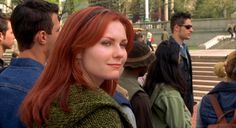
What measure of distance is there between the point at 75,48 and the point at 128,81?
4.82ft

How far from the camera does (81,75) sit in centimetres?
167

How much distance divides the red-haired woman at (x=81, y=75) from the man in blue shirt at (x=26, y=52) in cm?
26

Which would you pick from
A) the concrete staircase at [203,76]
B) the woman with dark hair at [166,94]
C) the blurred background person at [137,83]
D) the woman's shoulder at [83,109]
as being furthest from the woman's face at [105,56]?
the concrete staircase at [203,76]

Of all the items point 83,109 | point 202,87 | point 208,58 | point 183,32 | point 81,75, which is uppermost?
point 81,75

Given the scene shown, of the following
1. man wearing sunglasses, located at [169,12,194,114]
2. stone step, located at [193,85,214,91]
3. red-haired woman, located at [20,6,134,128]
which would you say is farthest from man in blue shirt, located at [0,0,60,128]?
stone step, located at [193,85,214,91]

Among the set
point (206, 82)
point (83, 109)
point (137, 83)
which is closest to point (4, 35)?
point (137, 83)

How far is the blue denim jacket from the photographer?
78.0 inches

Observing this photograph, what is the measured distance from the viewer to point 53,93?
1656 mm

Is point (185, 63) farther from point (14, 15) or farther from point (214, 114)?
point (14, 15)

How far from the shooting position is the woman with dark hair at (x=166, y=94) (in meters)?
3.34

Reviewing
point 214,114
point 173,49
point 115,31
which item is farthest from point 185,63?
point 115,31

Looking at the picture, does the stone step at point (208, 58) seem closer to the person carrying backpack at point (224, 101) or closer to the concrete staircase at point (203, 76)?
the concrete staircase at point (203, 76)

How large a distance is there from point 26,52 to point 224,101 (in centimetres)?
143

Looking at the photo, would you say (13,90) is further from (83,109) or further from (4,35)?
(4,35)
